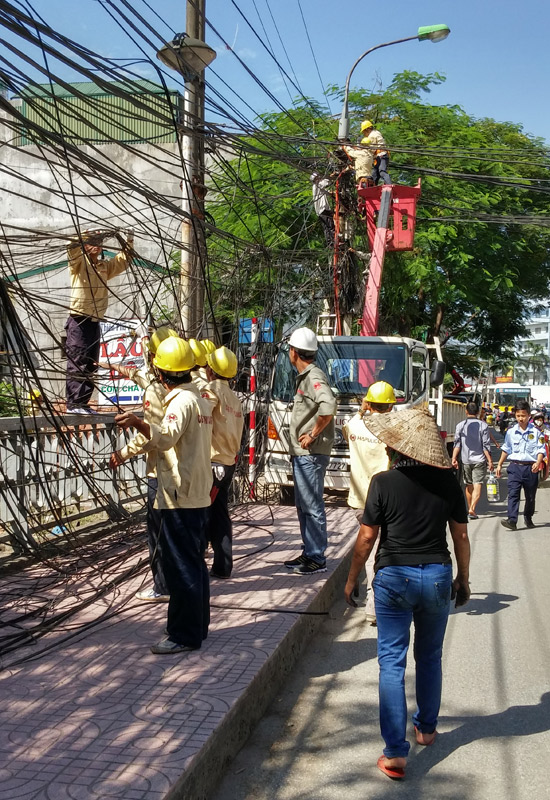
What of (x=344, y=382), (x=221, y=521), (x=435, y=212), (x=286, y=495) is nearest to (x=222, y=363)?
(x=221, y=521)

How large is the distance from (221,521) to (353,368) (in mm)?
5398

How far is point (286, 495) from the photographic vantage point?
11.8 meters

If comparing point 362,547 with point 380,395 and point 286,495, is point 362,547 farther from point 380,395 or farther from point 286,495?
point 286,495

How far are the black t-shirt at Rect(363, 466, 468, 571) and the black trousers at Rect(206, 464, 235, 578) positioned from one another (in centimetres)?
273

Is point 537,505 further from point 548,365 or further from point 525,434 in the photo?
point 548,365

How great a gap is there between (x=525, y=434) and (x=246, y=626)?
6.69 meters

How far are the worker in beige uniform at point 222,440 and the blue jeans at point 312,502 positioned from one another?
67 cm

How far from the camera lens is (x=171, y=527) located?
4617mm

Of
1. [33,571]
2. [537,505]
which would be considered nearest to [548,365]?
[537,505]

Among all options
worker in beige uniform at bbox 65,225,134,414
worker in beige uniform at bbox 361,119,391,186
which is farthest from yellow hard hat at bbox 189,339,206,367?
worker in beige uniform at bbox 361,119,391,186

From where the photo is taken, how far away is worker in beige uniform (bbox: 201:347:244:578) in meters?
6.38

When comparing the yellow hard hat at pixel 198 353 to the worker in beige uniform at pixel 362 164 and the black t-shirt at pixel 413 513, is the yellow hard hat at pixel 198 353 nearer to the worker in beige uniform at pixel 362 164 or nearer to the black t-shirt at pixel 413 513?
the black t-shirt at pixel 413 513

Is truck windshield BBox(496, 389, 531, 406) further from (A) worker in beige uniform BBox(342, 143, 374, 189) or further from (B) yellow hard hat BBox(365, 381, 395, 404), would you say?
(B) yellow hard hat BBox(365, 381, 395, 404)

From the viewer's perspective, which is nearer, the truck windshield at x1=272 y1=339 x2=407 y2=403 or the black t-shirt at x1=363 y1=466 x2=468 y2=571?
the black t-shirt at x1=363 y1=466 x2=468 y2=571
